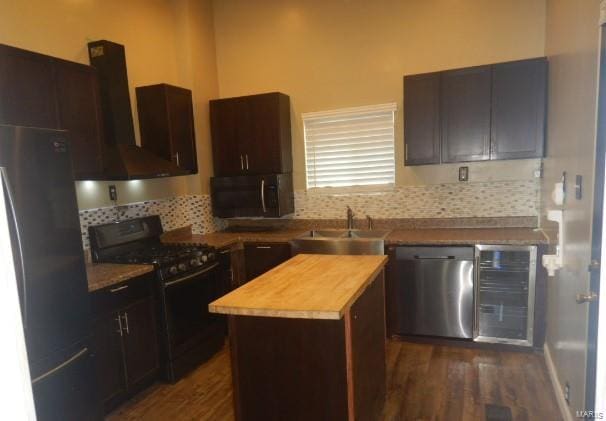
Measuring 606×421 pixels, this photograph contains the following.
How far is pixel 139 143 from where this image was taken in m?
3.77

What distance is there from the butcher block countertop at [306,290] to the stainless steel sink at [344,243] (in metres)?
0.94

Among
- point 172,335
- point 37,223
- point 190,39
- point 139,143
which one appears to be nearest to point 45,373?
point 37,223

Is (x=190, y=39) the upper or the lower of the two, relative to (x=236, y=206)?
upper

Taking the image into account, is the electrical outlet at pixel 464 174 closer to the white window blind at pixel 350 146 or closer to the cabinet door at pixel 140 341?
the white window blind at pixel 350 146

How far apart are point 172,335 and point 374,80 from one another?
3.00 metres

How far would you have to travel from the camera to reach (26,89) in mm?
2451

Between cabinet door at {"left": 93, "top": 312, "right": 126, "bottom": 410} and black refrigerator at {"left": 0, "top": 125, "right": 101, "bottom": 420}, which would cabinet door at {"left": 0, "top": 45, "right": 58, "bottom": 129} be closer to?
black refrigerator at {"left": 0, "top": 125, "right": 101, "bottom": 420}

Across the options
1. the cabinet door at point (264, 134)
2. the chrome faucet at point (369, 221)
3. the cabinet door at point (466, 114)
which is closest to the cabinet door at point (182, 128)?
the cabinet door at point (264, 134)

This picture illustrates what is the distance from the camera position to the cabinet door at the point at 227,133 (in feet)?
14.0

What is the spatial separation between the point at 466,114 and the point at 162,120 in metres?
2.67

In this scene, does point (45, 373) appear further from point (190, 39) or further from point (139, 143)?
→ point (190, 39)

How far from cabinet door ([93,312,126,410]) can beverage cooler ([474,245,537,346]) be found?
2.73 metres

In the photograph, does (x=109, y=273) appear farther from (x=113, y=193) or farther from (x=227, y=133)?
(x=227, y=133)

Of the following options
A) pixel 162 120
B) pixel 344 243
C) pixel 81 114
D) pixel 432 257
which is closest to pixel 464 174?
pixel 432 257
